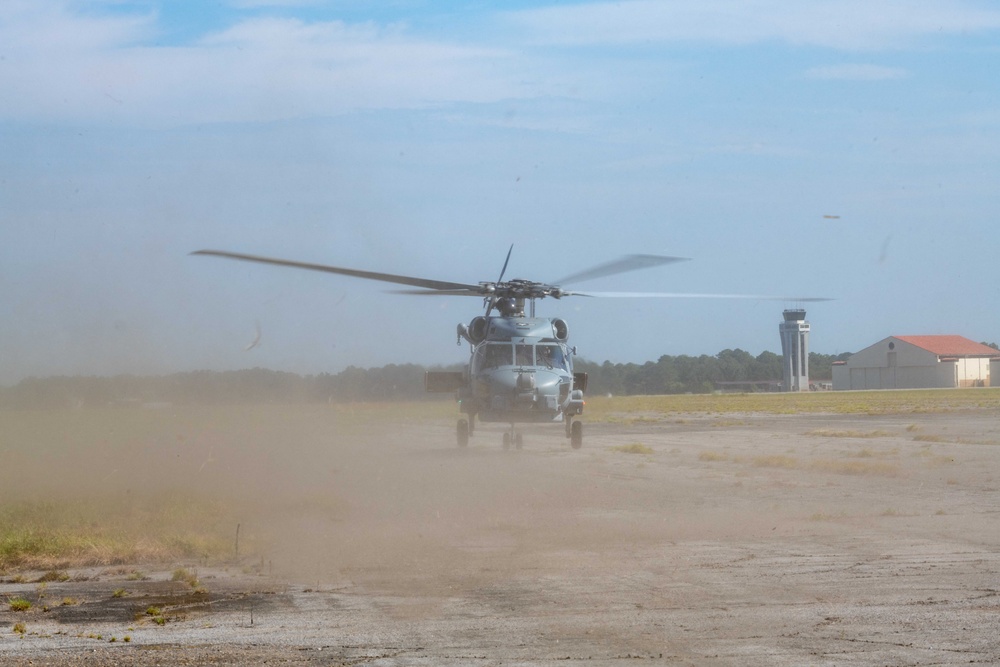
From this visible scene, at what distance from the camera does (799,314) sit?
126 m

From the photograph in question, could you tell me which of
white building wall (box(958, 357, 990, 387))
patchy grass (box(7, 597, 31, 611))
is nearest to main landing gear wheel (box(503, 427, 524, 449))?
patchy grass (box(7, 597, 31, 611))

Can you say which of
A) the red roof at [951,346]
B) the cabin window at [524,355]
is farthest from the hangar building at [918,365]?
the cabin window at [524,355]

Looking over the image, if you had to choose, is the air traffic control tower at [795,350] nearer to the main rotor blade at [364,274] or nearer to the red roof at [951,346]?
the red roof at [951,346]

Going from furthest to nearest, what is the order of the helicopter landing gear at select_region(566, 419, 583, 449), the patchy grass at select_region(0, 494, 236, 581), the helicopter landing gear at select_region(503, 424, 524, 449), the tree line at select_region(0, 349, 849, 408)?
the helicopter landing gear at select_region(503, 424, 524, 449) < the helicopter landing gear at select_region(566, 419, 583, 449) < the tree line at select_region(0, 349, 849, 408) < the patchy grass at select_region(0, 494, 236, 581)

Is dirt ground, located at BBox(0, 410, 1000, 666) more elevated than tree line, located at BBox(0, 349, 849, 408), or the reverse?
tree line, located at BBox(0, 349, 849, 408)

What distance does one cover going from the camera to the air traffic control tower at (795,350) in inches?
4909

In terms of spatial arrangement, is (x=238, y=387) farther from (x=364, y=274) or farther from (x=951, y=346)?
(x=951, y=346)

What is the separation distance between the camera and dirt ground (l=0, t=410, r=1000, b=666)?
8.10 metres

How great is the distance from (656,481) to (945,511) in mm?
6755

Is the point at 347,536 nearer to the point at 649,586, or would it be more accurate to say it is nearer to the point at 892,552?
the point at 649,586

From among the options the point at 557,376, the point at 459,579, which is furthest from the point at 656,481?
the point at 459,579

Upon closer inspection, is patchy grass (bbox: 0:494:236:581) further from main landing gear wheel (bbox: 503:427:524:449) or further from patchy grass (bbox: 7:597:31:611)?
main landing gear wheel (bbox: 503:427:524:449)

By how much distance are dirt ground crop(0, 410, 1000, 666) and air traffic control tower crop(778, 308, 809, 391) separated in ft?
344

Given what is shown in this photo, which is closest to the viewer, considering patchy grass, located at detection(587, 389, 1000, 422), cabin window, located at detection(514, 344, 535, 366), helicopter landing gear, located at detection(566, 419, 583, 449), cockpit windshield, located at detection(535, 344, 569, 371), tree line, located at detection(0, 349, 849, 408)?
tree line, located at detection(0, 349, 849, 408)
